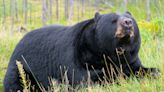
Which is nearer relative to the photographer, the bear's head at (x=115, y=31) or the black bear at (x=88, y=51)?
the bear's head at (x=115, y=31)

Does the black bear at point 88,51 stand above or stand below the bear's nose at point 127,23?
below

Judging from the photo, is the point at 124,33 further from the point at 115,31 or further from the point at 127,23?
the point at 115,31

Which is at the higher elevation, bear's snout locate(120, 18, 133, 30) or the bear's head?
bear's snout locate(120, 18, 133, 30)

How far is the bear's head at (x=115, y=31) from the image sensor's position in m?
5.71

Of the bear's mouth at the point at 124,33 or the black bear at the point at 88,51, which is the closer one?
the bear's mouth at the point at 124,33

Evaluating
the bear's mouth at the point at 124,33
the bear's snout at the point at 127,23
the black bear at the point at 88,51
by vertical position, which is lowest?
the black bear at the point at 88,51

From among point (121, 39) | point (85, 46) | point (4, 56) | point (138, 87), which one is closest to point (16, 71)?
point (85, 46)

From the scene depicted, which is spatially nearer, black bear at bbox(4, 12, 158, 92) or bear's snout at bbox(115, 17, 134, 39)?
bear's snout at bbox(115, 17, 134, 39)

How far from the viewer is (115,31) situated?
5.97 meters

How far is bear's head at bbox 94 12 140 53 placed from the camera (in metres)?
5.71

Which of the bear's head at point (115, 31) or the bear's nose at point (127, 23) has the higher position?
the bear's nose at point (127, 23)

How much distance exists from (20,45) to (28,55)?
13.7 inches

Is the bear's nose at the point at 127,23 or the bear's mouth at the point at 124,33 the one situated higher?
the bear's nose at the point at 127,23

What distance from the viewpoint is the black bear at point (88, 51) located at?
19.5ft
